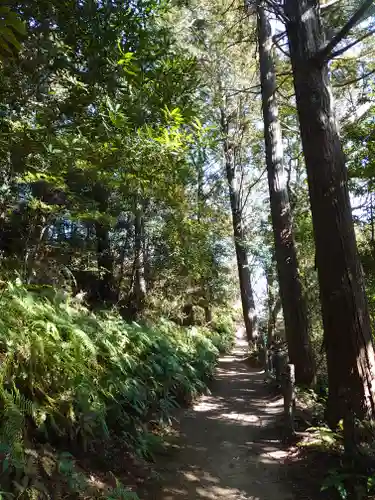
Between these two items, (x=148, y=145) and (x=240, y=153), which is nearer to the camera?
(x=148, y=145)

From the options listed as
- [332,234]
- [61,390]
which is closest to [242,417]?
[332,234]

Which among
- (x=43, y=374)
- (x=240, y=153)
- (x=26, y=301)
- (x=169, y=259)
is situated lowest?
(x=43, y=374)

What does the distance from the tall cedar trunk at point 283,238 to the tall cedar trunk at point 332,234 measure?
3250mm

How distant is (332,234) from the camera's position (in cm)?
477

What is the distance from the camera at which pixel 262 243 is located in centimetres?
1617

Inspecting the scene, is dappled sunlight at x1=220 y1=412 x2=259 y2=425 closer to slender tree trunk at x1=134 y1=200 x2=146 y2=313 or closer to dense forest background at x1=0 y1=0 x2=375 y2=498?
dense forest background at x1=0 y1=0 x2=375 y2=498

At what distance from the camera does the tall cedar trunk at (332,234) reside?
4.48 m

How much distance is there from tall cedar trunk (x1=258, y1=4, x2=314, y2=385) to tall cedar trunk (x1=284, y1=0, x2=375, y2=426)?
3250 millimetres

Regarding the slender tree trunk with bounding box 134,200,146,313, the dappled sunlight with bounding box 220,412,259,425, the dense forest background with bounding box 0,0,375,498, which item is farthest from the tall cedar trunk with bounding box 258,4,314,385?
the slender tree trunk with bounding box 134,200,146,313

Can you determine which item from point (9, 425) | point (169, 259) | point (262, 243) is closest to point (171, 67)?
point (9, 425)

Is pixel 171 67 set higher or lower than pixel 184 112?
higher

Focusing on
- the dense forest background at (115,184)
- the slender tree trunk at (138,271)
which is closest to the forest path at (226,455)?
the dense forest background at (115,184)

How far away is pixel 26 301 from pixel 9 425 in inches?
64.3

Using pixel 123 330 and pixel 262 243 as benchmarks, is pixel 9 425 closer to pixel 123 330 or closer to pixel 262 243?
pixel 123 330
